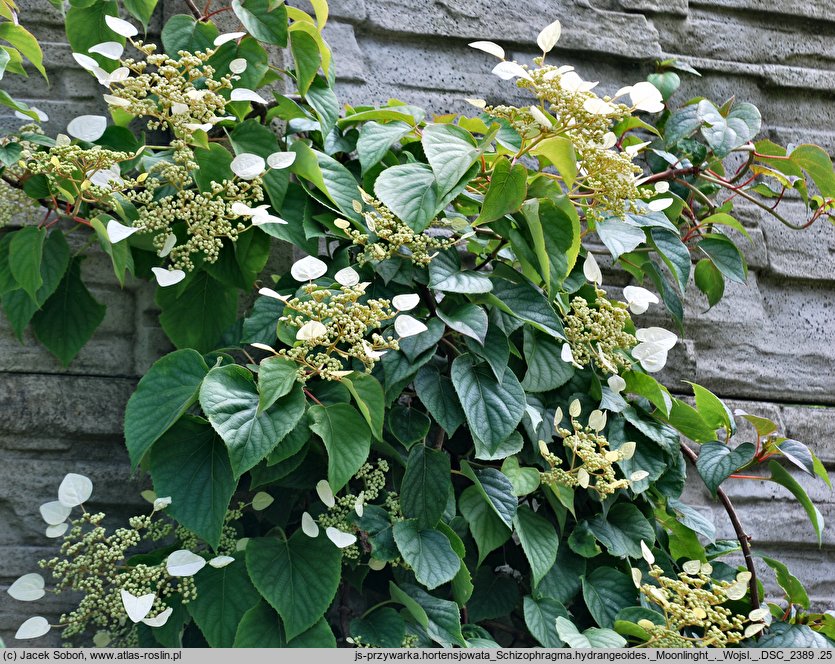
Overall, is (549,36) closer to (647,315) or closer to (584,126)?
(584,126)

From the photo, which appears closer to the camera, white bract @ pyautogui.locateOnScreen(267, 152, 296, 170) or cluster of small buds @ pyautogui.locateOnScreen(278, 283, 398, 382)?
cluster of small buds @ pyautogui.locateOnScreen(278, 283, 398, 382)

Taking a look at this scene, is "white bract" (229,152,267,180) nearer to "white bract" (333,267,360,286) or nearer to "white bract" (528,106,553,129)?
"white bract" (333,267,360,286)

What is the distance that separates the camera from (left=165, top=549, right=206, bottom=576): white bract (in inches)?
34.7

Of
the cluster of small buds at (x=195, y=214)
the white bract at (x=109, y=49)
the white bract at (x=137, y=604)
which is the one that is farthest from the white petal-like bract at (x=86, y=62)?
the white bract at (x=137, y=604)

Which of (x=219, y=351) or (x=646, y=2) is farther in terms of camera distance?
(x=646, y=2)

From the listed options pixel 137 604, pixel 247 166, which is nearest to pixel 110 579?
pixel 137 604

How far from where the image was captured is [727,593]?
0.95m

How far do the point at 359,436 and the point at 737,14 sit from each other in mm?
1214

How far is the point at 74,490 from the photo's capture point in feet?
3.15

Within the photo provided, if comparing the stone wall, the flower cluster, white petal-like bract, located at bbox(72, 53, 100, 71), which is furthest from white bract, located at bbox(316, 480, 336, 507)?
white petal-like bract, located at bbox(72, 53, 100, 71)

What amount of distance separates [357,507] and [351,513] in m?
0.02

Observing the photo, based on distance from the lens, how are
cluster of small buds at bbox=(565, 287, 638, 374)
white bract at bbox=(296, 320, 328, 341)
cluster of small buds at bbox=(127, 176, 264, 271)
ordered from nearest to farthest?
1. white bract at bbox=(296, 320, 328, 341)
2. cluster of small buds at bbox=(127, 176, 264, 271)
3. cluster of small buds at bbox=(565, 287, 638, 374)
